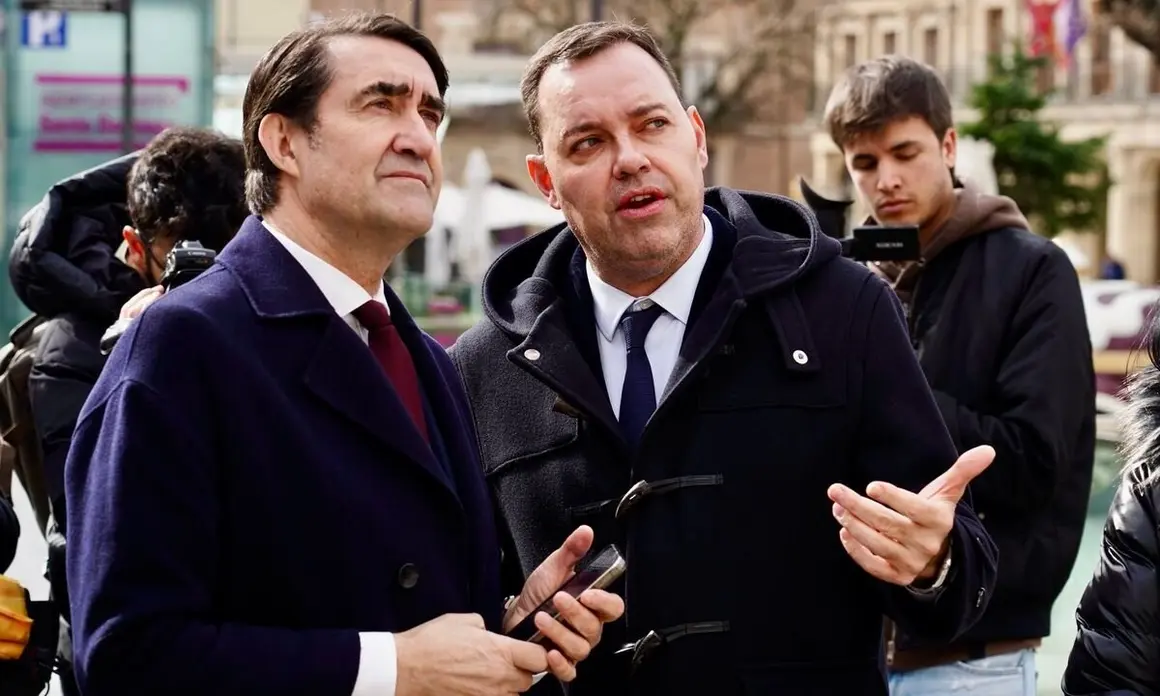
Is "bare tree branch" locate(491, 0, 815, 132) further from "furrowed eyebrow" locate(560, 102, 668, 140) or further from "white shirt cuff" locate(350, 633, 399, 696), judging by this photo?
"white shirt cuff" locate(350, 633, 399, 696)

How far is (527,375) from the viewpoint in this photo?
12.6 feet

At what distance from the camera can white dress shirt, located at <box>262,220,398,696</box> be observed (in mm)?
2799

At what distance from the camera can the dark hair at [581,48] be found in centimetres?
376

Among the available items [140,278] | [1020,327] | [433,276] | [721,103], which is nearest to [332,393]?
[140,278]

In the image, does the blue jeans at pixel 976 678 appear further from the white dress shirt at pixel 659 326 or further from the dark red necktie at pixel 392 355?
the dark red necktie at pixel 392 355

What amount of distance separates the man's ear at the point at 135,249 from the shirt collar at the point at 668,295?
4.09 ft

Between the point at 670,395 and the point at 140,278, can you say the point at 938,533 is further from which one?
the point at 140,278

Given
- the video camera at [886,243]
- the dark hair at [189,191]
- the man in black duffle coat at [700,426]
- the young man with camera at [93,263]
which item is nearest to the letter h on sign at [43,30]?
the young man with camera at [93,263]

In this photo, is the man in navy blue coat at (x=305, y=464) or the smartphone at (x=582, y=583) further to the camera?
the smartphone at (x=582, y=583)

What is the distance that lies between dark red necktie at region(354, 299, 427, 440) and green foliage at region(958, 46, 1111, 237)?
29.6 metres

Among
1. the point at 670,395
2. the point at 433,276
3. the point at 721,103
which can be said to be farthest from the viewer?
the point at 721,103

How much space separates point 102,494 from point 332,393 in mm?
357

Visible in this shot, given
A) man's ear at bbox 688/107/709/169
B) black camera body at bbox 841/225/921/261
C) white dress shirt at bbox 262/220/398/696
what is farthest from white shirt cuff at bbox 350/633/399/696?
black camera body at bbox 841/225/921/261

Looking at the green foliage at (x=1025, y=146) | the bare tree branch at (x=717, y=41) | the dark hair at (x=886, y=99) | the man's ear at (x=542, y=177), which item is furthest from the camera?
the bare tree branch at (x=717, y=41)
